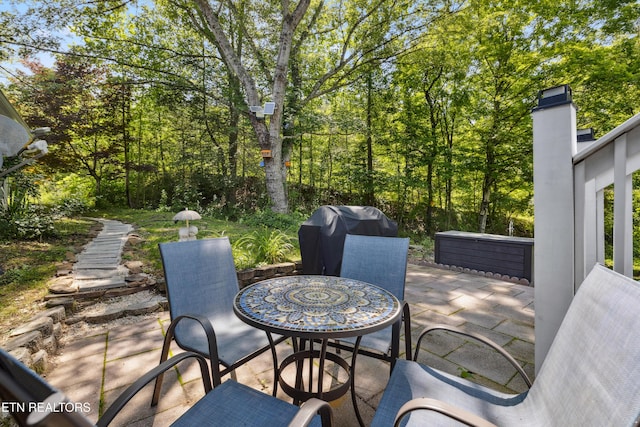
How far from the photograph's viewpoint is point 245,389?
48.4 inches

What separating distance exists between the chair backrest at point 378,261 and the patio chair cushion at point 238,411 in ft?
3.56

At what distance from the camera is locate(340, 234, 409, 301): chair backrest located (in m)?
2.02

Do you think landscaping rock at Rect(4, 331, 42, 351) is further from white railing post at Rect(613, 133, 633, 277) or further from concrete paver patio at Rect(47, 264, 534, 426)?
white railing post at Rect(613, 133, 633, 277)

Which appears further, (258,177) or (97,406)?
(258,177)

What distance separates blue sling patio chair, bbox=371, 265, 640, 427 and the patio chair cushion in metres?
0.36

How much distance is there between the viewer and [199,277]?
6.29ft

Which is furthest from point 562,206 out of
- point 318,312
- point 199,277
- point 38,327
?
point 38,327

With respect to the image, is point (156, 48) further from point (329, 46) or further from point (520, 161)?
A: point (520, 161)

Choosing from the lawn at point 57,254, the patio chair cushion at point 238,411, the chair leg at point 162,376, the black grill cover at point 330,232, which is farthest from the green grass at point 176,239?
the patio chair cushion at point 238,411

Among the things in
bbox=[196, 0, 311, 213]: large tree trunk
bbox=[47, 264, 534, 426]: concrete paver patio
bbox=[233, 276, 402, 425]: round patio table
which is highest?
bbox=[196, 0, 311, 213]: large tree trunk

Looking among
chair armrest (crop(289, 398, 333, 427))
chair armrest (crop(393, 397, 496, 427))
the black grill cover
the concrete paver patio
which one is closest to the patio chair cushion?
chair armrest (crop(289, 398, 333, 427))

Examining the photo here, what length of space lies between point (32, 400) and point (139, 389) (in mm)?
660

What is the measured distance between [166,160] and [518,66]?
12.7 meters

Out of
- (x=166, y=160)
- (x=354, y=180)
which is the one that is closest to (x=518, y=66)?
(x=354, y=180)
